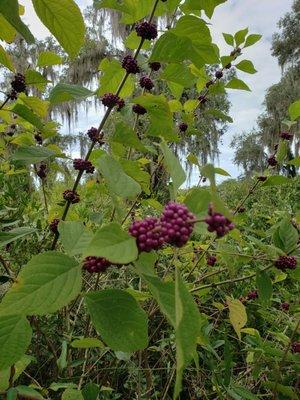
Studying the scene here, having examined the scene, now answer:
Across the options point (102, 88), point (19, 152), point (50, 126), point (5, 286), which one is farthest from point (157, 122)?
point (5, 286)

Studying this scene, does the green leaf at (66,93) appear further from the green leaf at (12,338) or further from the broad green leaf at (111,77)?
the green leaf at (12,338)

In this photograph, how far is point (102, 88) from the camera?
90cm

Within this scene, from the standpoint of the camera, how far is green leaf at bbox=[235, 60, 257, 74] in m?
1.26

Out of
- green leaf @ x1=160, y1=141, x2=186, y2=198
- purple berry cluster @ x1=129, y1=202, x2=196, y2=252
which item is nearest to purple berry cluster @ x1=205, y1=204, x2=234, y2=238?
purple berry cluster @ x1=129, y1=202, x2=196, y2=252

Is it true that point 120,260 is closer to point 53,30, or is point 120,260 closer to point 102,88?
point 53,30

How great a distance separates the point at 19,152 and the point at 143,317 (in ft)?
1.58

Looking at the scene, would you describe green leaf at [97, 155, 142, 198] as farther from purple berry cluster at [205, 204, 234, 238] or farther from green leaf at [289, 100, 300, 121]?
green leaf at [289, 100, 300, 121]

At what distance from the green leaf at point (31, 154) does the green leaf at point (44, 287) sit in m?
0.39

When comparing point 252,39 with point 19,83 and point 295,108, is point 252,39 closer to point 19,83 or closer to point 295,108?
point 295,108

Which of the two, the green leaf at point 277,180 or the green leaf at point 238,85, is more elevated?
the green leaf at point 238,85

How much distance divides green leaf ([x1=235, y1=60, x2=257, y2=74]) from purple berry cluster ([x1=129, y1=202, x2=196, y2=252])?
0.95m

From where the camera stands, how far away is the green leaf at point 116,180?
55cm

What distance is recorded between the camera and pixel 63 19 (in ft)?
1.63

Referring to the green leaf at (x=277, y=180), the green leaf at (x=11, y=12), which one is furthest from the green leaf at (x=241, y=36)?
the green leaf at (x=11, y=12)
